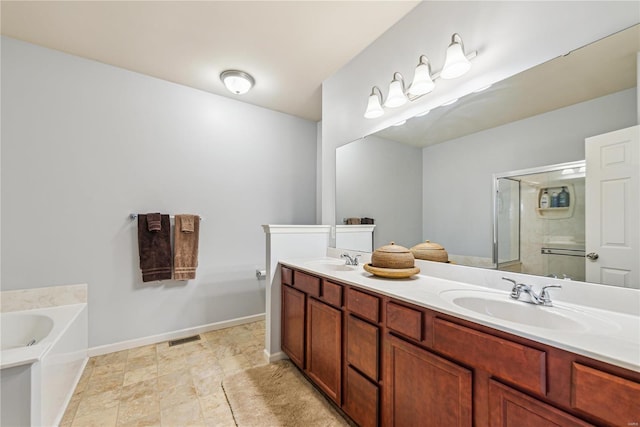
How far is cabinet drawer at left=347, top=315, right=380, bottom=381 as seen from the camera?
136 cm

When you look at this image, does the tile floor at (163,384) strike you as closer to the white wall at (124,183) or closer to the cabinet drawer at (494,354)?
the white wall at (124,183)

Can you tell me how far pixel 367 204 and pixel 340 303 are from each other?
0.96 metres

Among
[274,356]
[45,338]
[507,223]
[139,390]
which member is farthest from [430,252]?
[45,338]

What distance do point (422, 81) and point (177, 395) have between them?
8.86 ft

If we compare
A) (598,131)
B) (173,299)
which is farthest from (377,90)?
(173,299)

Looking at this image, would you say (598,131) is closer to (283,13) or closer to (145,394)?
(283,13)

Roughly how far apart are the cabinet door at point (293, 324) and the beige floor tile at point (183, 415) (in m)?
0.72

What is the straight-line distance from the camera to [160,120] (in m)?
2.78

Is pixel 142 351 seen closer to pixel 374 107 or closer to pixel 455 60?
pixel 374 107

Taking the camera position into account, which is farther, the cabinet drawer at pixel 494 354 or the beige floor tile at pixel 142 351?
the beige floor tile at pixel 142 351

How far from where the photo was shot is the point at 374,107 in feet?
7.22

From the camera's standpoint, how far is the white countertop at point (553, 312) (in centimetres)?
70

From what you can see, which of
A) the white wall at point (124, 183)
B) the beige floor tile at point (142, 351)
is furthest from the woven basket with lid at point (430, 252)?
the beige floor tile at point (142, 351)

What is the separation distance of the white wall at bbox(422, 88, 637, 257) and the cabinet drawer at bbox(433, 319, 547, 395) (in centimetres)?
68
